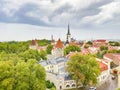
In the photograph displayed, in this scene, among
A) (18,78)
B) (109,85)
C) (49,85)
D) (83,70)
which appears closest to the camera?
(18,78)

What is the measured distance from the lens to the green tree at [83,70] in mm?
40312

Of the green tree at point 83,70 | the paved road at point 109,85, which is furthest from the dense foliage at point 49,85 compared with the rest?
the paved road at point 109,85

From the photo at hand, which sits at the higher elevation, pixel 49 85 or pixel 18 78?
pixel 18 78

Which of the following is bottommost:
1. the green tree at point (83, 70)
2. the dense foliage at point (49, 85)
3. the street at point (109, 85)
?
the street at point (109, 85)

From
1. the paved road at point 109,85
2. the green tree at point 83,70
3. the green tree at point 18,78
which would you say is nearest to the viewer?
the green tree at point 18,78

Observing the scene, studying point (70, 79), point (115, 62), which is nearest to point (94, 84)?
point (70, 79)

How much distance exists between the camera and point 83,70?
40.6 m

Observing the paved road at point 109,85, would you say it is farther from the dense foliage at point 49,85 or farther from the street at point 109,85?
the dense foliage at point 49,85

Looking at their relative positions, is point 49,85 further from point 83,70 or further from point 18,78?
point 18,78

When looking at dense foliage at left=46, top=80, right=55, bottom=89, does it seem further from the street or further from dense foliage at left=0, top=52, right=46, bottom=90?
the street

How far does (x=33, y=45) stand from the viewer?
8562cm

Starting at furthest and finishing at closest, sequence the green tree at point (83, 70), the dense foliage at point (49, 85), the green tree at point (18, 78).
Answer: the green tree at point (83, 70), the dense foliage at point (49, 85), the green tree at point (18, 78)

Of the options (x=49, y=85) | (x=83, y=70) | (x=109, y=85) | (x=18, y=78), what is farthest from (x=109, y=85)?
(x=18, y=78)

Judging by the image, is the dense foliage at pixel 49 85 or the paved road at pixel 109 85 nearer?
the dense foliage at pixel 49 85
